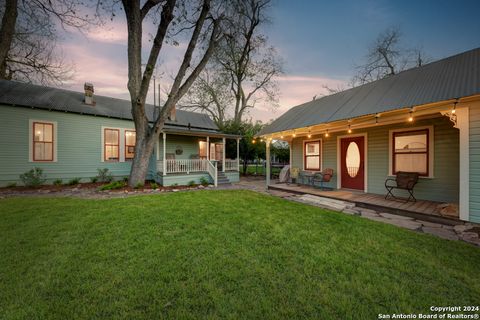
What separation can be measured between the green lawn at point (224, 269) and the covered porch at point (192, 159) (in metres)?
6.25

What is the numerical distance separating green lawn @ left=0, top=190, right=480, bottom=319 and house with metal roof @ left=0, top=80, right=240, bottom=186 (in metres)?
6.73

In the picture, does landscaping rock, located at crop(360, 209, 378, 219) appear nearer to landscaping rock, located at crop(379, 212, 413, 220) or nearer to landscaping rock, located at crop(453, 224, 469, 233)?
landscaping rock, located at crop(379, 212, 413, 220)

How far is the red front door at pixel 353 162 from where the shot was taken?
7309mm

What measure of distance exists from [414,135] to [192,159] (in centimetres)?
1062

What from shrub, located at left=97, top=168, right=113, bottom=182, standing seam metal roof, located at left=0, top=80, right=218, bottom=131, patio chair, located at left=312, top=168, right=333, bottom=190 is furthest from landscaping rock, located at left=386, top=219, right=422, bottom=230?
standing seam metal roof, located at left=0, top=80, right=218, bottom=131

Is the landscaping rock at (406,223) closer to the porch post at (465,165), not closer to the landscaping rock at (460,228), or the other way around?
the landscaping rock at (460,228)

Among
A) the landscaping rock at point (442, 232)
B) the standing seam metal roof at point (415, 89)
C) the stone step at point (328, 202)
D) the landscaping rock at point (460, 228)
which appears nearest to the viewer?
the landscaping rock at point (442, 232)

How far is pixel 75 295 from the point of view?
192 centimetres

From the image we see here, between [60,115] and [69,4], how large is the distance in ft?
18.2

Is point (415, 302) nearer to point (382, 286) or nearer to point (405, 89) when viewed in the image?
point (382, 286)

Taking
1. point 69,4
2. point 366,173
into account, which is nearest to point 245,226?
point 366,173

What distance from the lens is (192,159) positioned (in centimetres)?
1212

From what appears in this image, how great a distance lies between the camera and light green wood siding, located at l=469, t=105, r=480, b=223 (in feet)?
13.2

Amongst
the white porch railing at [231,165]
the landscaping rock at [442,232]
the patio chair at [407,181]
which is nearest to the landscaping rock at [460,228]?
the landscaping rock at [442,232]
